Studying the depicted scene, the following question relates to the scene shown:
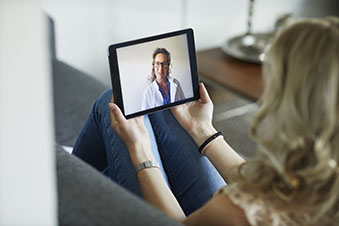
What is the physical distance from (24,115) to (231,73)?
63.1 inches

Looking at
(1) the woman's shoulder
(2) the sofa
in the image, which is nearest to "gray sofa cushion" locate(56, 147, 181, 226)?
(2) the sofa

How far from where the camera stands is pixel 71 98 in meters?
1.54

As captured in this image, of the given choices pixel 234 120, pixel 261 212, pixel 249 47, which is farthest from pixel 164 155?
pixel 234 120

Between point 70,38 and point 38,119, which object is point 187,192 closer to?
point 38,119

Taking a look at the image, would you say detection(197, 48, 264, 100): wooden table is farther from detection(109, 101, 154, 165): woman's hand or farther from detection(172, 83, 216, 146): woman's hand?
detection(109, 101, 154, 165): woman's hand

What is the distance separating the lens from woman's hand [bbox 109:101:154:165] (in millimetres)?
956

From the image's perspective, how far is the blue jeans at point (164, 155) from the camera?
3.26 feet

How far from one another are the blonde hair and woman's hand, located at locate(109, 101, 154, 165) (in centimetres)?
30

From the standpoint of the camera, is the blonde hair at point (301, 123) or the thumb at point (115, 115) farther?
the thumb at point (115, 115)

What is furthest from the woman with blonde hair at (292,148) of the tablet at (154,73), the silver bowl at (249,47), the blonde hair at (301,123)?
the silver bowl at (249,47)

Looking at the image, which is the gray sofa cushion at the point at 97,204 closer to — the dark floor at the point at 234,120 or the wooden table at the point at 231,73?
the wooden table at the point at 231,73

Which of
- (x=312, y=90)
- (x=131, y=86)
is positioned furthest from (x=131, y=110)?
(x=312, y=90)

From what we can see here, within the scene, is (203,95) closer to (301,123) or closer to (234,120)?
(301,123)

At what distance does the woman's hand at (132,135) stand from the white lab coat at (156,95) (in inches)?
2.4
